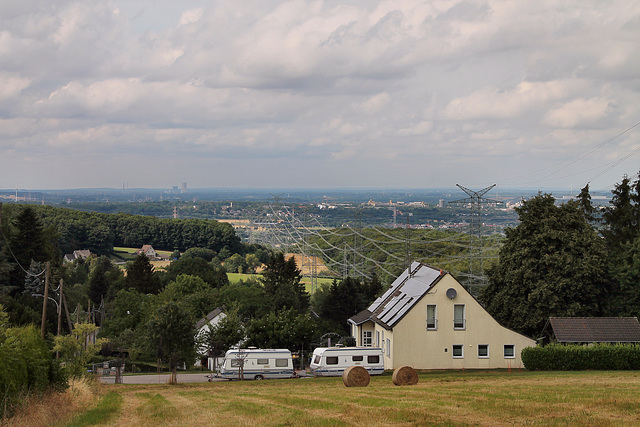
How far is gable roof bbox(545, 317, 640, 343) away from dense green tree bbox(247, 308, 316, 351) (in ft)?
68.1

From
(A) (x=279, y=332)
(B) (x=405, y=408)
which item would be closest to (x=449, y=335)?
(A) (x=279, y=332)

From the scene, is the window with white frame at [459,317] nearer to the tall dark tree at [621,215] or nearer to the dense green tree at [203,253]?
the tall dark tree at [621,215]

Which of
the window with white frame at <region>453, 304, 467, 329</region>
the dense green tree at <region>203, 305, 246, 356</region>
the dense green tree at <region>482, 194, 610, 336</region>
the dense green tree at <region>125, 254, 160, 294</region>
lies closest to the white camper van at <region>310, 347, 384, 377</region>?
the window with white frame at <region>453, 304, 467, 329</region>

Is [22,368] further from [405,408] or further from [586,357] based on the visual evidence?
[586,357]

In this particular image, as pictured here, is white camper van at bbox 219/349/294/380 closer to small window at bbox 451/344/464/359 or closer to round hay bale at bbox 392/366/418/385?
small window at bbox 451/344/464/359

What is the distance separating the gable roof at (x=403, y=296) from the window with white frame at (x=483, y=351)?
5.96m

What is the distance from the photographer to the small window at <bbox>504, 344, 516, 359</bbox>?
50.7 metres

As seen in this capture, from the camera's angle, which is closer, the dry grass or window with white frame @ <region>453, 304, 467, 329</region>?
the dry grass

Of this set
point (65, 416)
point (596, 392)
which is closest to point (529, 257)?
point (596, 392)

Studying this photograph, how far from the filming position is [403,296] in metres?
56.0

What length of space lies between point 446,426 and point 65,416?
12.5 metres

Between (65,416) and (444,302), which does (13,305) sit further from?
(65,416)

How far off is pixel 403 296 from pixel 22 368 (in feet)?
123

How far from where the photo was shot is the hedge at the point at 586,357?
41.5m
